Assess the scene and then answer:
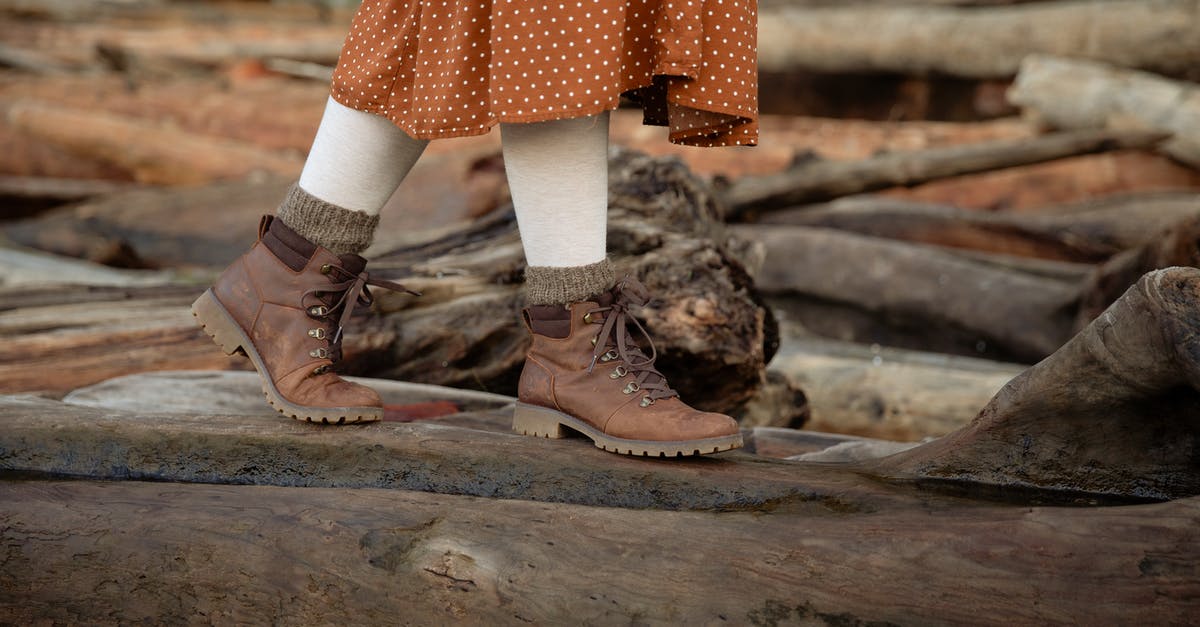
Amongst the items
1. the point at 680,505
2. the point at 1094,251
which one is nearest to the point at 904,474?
the point at 680,505

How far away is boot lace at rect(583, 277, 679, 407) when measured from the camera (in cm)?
204

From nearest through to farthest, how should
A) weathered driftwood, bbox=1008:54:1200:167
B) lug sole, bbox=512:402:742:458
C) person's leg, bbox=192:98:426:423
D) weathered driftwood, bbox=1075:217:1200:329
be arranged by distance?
lug sole, bbox=512:402:742:458 → person's leg, bbox=192:98:426:423 → weathered driftwood, bbox=1075:217:1200:329 → weathered driftwood, bbox=1008:54:1200:167

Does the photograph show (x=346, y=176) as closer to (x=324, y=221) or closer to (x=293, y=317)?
(x=324, y=221)

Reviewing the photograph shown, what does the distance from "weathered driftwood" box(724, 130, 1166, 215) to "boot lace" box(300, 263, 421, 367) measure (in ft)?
12.3

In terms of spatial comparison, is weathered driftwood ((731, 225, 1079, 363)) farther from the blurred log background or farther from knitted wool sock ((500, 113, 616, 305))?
knitted wool sock ((500, 113, 616, 305))

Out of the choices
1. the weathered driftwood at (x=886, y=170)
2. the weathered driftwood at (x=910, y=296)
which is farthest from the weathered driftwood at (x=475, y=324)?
the weathered driftwood at (x=886, y=170)

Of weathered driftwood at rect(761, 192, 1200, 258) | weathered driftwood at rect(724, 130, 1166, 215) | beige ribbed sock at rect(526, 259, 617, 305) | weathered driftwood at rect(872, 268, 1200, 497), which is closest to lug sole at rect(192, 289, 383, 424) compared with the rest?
beige ribbed sock at rect(526, 259, 617, 305)

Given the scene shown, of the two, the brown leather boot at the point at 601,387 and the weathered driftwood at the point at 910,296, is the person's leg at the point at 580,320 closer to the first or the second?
the brown leather boot at the point at 601,387

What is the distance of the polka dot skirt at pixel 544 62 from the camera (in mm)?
1743

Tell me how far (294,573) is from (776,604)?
69 cm

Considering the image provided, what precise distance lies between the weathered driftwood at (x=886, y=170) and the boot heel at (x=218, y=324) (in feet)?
12.6

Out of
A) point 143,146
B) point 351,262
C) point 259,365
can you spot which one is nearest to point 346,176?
point 351,262

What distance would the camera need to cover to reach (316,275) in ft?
6.80

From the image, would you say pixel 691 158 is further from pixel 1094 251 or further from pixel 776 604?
pixel 776 604
